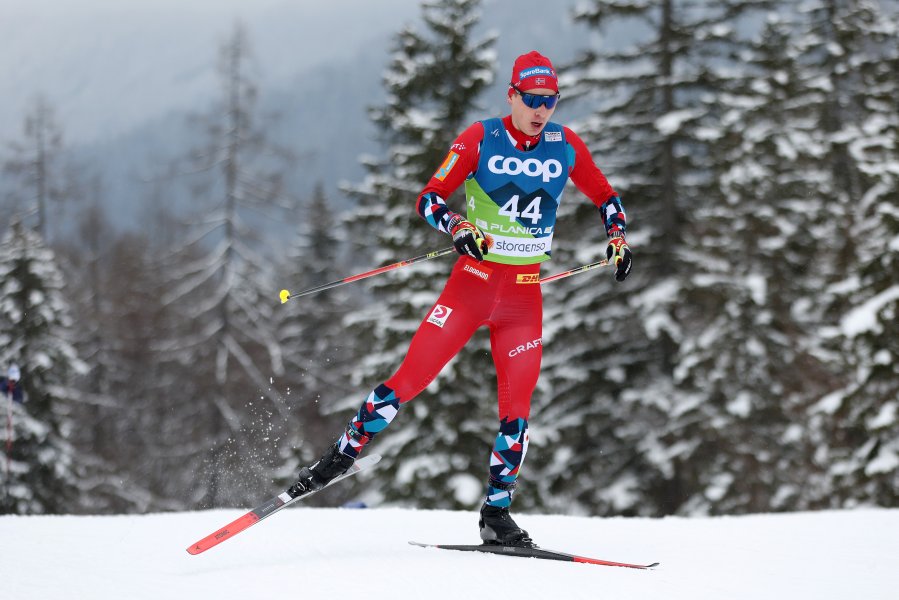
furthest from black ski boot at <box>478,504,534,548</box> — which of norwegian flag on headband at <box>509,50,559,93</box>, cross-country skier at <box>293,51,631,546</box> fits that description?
norwegian flag on headband at <box>509,50,559,93</box>

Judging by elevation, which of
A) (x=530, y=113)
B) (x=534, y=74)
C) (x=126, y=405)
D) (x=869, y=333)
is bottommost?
(x=126, y=405)

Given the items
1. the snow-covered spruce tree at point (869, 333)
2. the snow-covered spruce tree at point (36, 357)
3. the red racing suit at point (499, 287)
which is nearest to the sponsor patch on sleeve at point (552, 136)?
the red racing suit at point (499, 287)

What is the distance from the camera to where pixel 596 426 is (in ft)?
58.3

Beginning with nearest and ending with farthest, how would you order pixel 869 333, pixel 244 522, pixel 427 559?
1. pixel 427 559
2. pixel 244 522
3. pixel 869 333

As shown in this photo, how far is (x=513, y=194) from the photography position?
16.7 feet

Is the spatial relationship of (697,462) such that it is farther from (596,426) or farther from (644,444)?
(596,426)

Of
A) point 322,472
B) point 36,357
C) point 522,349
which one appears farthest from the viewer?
point 36,357

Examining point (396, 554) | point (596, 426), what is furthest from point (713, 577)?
point (596, 426)

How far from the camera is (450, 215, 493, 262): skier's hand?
15.7 feet

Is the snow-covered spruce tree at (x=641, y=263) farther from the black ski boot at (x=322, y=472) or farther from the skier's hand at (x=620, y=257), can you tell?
the black ski boot at (x=322, y=472)

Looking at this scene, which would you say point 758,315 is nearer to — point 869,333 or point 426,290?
point 869,333

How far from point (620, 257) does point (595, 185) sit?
0.62 m

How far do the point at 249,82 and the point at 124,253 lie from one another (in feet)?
76.0

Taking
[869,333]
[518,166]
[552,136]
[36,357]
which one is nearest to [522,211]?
[518,166]
